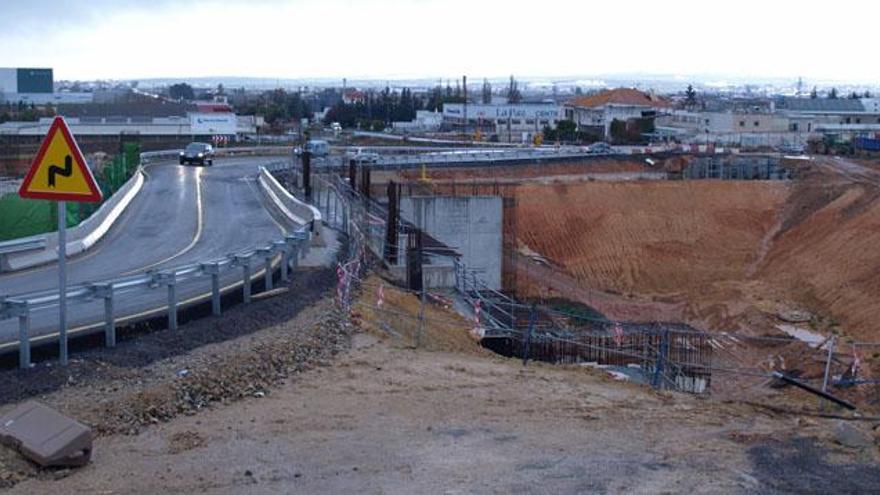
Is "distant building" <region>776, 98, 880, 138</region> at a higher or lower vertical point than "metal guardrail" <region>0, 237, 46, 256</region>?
higher

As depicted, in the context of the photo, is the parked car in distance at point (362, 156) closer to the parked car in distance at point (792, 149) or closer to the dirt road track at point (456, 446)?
the parked car in distance at point (792, 149)

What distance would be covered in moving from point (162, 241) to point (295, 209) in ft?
22.0

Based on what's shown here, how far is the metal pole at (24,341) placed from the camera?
11844 millimetres

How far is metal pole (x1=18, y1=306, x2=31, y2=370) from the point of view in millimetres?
11844

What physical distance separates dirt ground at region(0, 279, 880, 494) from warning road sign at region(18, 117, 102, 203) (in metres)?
2.03

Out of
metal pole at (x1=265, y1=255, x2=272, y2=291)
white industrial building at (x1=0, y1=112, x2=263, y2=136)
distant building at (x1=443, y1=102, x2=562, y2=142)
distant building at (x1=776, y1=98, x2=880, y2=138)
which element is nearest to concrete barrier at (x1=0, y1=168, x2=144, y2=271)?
metal pole at (x1=265, y1=255, x2=272, y2=291)

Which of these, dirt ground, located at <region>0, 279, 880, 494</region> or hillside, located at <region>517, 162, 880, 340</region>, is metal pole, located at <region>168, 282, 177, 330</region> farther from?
hillside, located at <region>517, 162, 880, 340</region>

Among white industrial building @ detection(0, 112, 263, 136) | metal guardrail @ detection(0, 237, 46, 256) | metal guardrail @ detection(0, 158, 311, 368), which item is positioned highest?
white industrial building @ detection(0, 112, 263, 136)

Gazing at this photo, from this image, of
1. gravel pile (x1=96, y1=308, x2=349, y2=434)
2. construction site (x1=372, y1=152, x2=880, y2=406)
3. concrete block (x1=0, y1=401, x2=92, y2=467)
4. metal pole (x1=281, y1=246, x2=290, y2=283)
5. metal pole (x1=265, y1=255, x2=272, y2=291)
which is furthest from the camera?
construction site (x1=372, y1=152, x2=880, y2=406)

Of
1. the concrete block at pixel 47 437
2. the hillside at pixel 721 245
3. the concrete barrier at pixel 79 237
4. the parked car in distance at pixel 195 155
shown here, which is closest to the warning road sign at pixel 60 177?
the concrete block at pixel 47 437

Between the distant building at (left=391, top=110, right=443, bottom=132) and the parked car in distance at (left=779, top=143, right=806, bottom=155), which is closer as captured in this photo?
the parked car in distance at (left=779, top=143, right=806, bottom=155)

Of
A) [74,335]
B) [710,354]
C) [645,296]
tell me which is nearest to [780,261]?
[645,296]

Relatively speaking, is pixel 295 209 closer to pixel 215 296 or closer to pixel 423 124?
pixel 215 296

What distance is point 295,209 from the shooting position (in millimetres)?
34594
